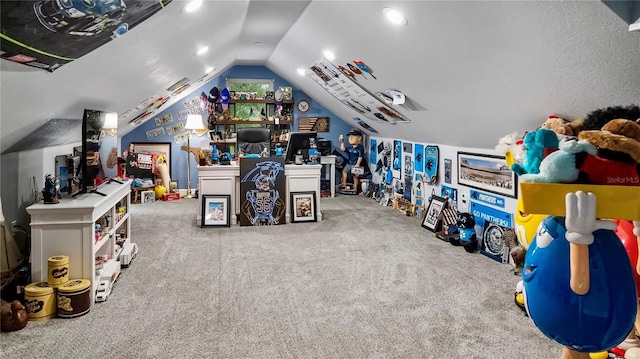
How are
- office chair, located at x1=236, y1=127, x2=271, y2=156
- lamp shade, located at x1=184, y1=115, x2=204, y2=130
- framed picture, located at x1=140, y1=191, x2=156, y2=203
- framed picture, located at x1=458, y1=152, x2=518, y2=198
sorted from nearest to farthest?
framed picture, located at x1=458, y1=152, x2=518, y2=198 → office chair, located at x1=236, y1=127, x2=271, y2=156 → framed picture, located at x1=140, y1=191, x2=156, y2=203 → lamp shade, located at x1=184, y1=115, x2=204, y2=130

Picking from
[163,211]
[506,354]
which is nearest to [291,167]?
[163,211]

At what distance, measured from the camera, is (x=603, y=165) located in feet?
4.83

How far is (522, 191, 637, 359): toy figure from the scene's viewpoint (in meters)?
1.42

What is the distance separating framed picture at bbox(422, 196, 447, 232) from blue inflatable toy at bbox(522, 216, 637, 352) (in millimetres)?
3766

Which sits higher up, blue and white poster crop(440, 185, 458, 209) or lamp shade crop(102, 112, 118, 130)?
lamp shade crop(102, 112, 118, 130)

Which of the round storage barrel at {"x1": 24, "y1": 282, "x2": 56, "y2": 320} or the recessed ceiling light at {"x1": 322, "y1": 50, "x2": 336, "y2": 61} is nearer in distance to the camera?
the round storage barrel at {"x1": 24, "y1": 282, "x2": 56, "y2": 320}

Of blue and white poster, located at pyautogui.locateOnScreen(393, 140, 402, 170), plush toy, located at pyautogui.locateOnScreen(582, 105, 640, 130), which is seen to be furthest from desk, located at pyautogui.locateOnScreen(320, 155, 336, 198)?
plush toy, located at pyautogui.locateOnScreen(582, 105, 640, 130)

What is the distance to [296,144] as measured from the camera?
6109mm

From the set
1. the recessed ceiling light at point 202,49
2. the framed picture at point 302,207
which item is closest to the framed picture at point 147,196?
the framed picture at point 302,207

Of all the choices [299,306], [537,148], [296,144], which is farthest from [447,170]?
[537,148]

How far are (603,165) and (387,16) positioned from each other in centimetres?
203

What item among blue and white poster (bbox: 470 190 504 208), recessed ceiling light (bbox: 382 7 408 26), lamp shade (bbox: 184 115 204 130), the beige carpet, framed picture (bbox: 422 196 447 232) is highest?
recessed ceiling light (bbox: 382 7 408 26)

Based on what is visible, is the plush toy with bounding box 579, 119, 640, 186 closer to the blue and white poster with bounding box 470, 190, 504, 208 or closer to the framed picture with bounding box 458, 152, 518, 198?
the framed picture with bounding box 458, 152, 518, 198

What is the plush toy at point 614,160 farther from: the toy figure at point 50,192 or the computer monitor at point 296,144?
the computer monitor at point 296,144
